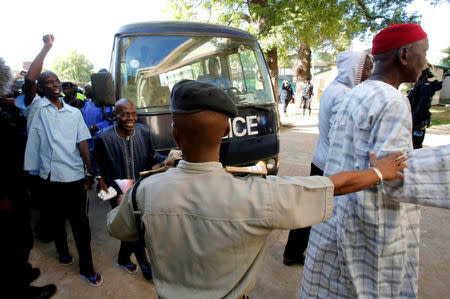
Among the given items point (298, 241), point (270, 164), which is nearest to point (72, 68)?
point (270, 164)

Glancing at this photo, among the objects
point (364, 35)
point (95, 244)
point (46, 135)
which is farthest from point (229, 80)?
point (364, 35)

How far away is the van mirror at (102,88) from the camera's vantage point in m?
2.48

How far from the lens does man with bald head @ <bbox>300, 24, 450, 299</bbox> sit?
1.21 m

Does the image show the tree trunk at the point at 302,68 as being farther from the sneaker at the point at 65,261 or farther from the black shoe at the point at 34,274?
the black shoe at the point at 34,274

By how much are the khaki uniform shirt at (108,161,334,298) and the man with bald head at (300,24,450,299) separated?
52 cm

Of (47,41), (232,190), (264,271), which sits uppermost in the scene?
(47,41)

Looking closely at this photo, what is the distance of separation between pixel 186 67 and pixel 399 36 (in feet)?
7.68

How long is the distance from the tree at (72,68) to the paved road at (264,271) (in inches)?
2562

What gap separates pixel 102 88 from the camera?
249 cm

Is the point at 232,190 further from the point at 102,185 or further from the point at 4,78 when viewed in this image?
the point at 102,185

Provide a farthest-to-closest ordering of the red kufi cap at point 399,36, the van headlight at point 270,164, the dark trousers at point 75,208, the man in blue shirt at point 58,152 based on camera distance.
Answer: the van headlight at point 270,164 → the dark trousers at point 75,208 → the man in blue shirt at point 58,152 → the red kufi cap at point 399,36

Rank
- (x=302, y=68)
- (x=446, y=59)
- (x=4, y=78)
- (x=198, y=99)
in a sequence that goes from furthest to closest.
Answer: (x=446, y=59) → (x=302, y=68) → (x=4, y=78) → (x=198, y=99)

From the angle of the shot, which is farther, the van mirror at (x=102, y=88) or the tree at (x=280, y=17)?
the tree at (x=280, y=17)

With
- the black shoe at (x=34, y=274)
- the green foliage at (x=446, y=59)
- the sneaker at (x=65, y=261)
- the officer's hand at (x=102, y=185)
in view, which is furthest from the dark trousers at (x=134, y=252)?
the green foliage at (x=446, y=59)
